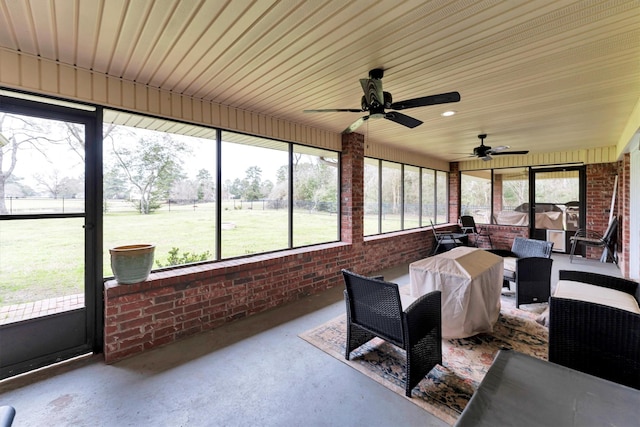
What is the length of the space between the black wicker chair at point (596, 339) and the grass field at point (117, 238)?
321 centimetres

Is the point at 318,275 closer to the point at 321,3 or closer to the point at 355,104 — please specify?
the point at 355,104

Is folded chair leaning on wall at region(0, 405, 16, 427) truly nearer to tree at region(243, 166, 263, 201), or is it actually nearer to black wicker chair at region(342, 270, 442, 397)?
black wicker chair at region(342, 270, 442, 397)

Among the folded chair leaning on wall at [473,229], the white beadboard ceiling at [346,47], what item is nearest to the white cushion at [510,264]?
the white beadboard ceiling at [346,47]

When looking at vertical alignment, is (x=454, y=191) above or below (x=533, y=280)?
above

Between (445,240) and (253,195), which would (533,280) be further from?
(253,195)

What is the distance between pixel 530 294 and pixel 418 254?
120 inches

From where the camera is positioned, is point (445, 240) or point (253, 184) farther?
point (445, 240)

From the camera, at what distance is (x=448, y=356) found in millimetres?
2498

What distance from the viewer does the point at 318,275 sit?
167 inches

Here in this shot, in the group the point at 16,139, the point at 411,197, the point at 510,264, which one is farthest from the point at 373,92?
the point at 411,197

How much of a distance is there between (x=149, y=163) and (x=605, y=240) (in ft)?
27.4

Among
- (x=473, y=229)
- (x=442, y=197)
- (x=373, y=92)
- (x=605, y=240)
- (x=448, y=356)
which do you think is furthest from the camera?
(x=442, y=197)

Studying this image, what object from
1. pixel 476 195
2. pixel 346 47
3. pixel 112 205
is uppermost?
pixel 346 47

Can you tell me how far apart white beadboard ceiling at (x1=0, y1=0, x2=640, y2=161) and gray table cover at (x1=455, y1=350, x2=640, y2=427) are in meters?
2.04
